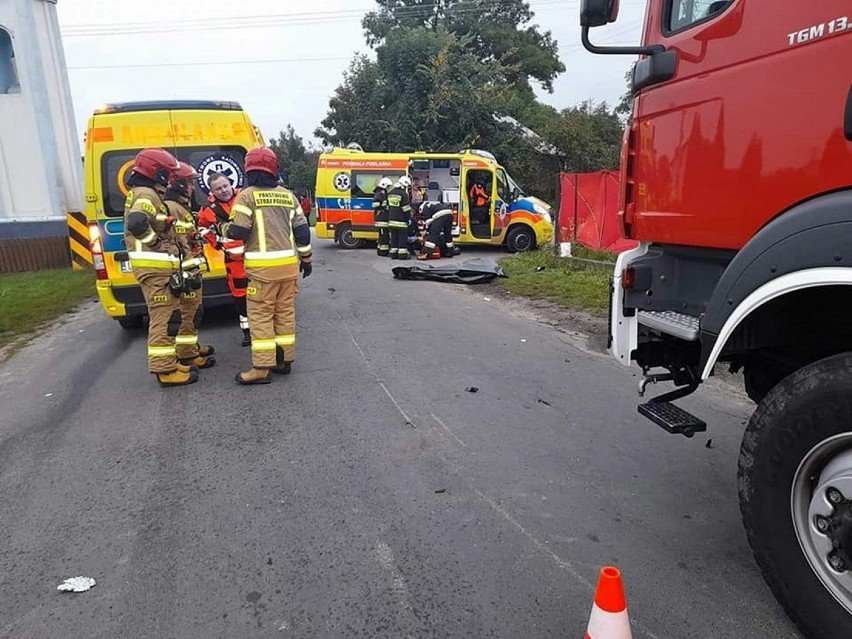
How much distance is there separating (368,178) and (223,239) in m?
11.2

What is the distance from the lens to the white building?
13.8 m

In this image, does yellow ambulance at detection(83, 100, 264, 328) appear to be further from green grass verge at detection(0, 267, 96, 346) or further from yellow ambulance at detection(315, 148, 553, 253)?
yellow ambulance at detection(315, 148, 553, 253)

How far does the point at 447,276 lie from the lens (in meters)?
10.8

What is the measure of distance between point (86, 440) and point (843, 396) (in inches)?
167

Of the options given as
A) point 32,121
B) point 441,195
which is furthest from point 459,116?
point 32,121

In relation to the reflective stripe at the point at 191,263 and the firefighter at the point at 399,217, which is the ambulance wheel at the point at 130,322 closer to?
the reflective stripe at the point at 191,263

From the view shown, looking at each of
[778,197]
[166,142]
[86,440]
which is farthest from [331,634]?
[166,142]

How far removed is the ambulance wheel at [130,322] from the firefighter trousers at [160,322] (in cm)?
227

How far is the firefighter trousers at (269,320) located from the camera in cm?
517

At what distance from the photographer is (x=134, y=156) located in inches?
263

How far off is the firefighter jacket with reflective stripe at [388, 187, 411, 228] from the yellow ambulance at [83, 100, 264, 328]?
6.47 metres

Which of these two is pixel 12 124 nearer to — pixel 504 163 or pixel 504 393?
pixel 504 393

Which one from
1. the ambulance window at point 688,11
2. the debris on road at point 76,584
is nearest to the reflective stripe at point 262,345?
the debris on road at point 76,584

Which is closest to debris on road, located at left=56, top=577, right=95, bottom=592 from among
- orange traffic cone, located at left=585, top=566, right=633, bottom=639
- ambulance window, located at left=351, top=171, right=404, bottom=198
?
orange traffic cone, located at left=585, top=566, right=633, bottom=639
